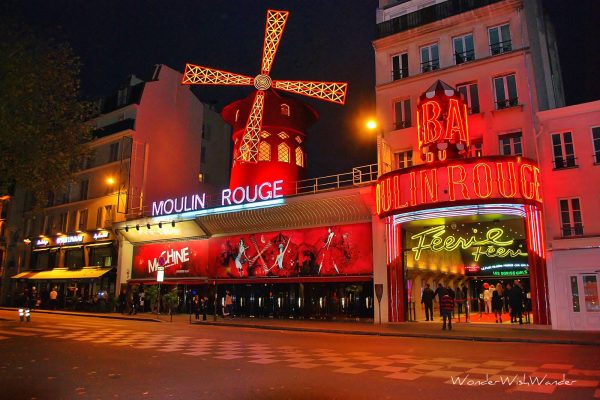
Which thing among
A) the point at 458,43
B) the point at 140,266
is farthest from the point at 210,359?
the point at 140,266

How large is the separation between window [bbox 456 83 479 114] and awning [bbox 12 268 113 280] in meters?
24.1

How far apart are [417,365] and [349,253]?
13.0 metres

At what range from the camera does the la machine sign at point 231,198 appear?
23.1 m

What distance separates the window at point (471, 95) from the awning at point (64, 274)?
2413 cm

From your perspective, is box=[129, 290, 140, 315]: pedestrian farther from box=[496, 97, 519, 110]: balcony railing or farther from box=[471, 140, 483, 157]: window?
box=[496, 97, 519, 110]: balcony railing

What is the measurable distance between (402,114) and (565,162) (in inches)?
274

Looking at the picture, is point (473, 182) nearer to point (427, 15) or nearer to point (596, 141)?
point (596, 141)

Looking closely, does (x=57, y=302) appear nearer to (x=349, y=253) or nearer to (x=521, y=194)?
(x=349, y=253)

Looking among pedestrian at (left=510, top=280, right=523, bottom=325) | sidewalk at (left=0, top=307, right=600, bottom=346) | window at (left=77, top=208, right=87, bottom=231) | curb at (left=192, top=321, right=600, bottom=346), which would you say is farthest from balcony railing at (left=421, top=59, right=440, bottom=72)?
window at (left=77, top=208, right=87, bottom=231)

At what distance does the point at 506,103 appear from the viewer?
1911 centimetres

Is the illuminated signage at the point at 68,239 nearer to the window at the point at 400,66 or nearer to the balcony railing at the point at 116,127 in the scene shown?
the balcony railing at the point at 116,127

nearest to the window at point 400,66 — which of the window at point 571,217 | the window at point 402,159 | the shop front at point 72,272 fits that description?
the window at point 402,159

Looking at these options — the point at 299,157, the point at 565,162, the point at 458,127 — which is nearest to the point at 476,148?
the point at 458,127

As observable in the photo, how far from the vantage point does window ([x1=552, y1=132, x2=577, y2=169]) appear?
1741 cm
